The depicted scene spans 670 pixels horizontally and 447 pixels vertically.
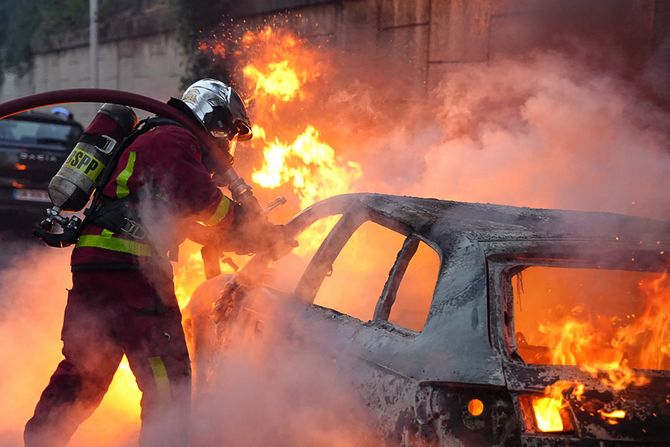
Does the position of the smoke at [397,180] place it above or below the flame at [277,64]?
below

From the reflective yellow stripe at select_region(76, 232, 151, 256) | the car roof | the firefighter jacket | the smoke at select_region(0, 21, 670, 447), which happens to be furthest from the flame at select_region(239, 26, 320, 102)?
the car roof

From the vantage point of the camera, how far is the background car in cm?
1225

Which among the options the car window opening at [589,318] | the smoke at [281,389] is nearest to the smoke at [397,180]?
the smoke at [281,389]

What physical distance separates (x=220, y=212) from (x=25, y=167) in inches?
365

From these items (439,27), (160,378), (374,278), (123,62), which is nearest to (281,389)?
(160,378)

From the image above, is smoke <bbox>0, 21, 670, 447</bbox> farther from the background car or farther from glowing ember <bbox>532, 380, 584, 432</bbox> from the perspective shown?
the background car

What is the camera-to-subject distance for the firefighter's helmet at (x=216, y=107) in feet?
14.2

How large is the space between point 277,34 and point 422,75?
3.68 m

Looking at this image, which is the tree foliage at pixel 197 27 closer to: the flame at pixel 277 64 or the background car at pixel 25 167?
the flame at pixel 277 64

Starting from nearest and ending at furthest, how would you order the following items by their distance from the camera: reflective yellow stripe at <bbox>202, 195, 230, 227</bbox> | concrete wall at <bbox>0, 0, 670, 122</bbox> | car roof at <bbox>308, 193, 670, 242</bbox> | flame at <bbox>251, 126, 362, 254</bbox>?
car roof at <bbox>308, 193, 670, 242</bbox> → reflective yellow stripe at <bbox>202, 195, 230, 227</bbox> → flame at <bbox>251, 126, 362, 254</bbox> → concrete wall at <bbox>0, 0, 670, 122</bbox>

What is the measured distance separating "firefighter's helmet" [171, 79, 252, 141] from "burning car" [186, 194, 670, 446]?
606mm

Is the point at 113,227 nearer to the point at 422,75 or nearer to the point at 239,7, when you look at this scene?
the point at 422,75

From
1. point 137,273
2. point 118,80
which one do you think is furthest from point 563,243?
point 118,80

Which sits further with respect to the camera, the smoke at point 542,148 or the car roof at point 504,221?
the smoke at point 542,148
